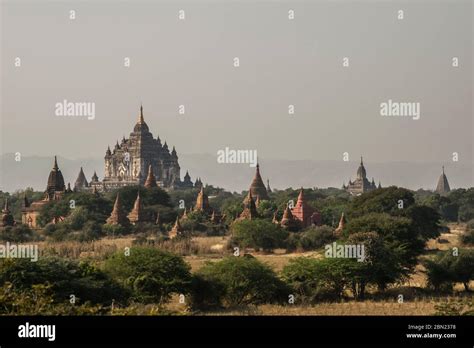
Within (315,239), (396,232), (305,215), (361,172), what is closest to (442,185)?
(361,172)

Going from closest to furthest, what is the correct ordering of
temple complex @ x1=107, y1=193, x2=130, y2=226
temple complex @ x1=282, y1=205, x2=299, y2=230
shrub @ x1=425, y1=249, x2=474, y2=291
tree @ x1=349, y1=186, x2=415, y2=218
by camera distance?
shrub @ x1=425, y1=249, x2=474, y2=291
tree @ x1=349, y1=186, x2=415, y2=218
temple complex @ x1=282, y1=205, x2=299, y2=230
temple complex @ x1=107, y1=193, x2=130, y2=226

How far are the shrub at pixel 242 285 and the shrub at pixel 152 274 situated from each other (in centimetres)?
65

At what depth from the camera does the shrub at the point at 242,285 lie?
24.3 metres

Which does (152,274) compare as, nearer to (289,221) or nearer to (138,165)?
(289,221)

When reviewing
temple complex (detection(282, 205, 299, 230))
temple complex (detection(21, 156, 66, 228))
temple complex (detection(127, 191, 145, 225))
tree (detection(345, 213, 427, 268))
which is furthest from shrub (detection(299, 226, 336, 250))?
temple complex (detection(21, 156, 66, 228))

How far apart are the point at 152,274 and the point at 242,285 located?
2.62 m

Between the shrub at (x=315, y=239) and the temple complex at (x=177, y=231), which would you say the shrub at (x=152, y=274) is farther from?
the temple complex at (x=177, y=231)

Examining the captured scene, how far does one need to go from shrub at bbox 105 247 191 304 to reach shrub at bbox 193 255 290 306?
0.65 meters

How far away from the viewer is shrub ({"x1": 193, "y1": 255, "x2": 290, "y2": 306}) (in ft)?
79.8

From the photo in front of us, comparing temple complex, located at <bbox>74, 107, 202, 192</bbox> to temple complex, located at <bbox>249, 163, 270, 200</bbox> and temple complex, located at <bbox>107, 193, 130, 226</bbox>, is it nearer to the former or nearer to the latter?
temple complex, located at <bbox>249, 163, 270, 200</bbox>

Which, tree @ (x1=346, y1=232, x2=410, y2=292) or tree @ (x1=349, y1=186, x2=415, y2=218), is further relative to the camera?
tree @ (x1=349, y1=186, x2=415, y2=218)

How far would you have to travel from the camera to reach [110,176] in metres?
118

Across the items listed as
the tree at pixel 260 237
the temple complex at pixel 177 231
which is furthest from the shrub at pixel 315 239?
the temple complex at pixel 177 231

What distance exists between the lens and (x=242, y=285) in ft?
79.4
